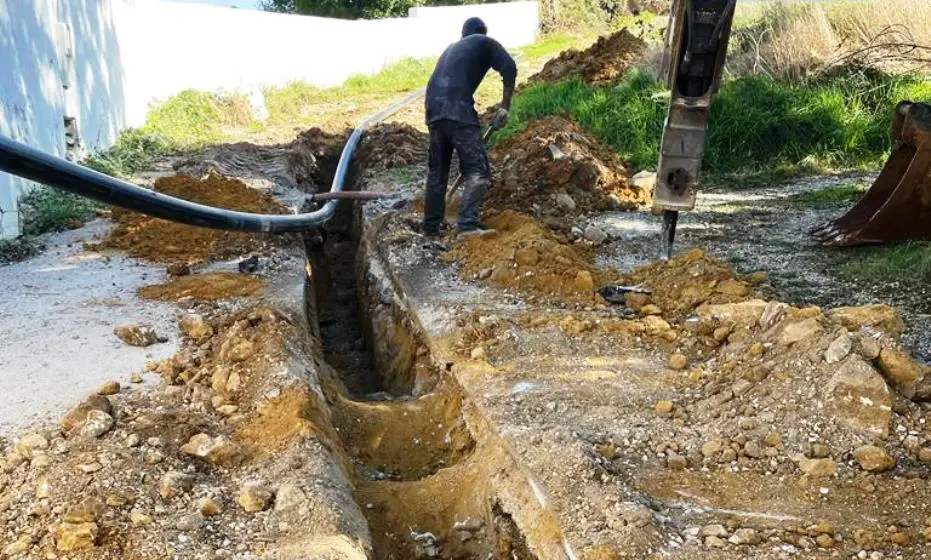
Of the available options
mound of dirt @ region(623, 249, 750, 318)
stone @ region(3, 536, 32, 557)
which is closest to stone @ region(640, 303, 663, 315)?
mound of dirt @ region(623, 249, 750, 318)

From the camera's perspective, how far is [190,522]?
3182mm

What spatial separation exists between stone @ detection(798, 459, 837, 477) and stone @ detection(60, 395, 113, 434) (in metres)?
3.09

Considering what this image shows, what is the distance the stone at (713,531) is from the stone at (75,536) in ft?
7.33

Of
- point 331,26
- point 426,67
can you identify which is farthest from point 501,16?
point 331,26

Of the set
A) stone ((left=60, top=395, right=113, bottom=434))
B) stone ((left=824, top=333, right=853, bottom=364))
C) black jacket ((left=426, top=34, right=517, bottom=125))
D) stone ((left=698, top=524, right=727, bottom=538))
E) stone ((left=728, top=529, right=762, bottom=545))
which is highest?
black jacket ((left=426, top=34, right=517, bottom=125))

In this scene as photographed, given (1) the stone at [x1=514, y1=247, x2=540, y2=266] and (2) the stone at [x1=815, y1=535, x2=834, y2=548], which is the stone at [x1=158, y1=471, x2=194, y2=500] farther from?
(1) the stone at [x1=514, y1=247, x2=540, y2=266]

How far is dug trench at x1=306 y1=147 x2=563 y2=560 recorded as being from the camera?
3.67 m

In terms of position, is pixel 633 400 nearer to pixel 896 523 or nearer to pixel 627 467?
pixel 627 467

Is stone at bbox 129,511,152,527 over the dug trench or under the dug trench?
over

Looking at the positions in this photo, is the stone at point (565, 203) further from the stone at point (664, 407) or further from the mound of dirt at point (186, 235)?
the stone at point (664, 407)

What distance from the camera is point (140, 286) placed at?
587cm

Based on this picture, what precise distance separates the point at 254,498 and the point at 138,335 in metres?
1.86

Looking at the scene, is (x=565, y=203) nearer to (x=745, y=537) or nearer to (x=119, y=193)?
(x=119, y=193)

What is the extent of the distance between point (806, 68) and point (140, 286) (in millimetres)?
8161
